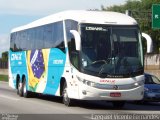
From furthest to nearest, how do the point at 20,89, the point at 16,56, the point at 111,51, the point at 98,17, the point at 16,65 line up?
1. the point at 16,56
2. the point at 16,65
3. the point at 20,89
4. the point at 98,17
5. the point at 111,51

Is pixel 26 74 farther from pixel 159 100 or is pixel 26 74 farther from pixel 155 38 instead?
pixel 155 38

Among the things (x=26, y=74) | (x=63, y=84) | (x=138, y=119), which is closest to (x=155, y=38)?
(x=26, y=74)

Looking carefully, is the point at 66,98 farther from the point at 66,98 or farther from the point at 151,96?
the point at 151,96

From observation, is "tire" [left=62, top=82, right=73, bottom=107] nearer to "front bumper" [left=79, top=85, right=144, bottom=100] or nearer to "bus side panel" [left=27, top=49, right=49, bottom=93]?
"front bumper" [left=79, top=85, right=144, bottom=100]

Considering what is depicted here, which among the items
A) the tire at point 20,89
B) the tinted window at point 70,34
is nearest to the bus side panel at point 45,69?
the tinted window at point 70,34

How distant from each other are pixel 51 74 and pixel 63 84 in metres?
1.63

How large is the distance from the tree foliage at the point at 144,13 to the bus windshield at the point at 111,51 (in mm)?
35893

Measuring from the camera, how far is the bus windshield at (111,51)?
19.9 m

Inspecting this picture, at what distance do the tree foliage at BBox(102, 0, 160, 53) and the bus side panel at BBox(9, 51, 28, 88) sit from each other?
88.5 feet

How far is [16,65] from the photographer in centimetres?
3006

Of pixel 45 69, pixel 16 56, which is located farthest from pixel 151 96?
pixel 16 56

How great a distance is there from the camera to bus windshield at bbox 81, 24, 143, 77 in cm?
1986

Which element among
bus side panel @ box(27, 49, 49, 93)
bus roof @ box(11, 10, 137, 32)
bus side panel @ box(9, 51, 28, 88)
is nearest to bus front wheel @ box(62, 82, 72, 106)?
bus roof @ box(11, 10, 137, 32)

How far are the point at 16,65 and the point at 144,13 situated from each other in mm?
30050
